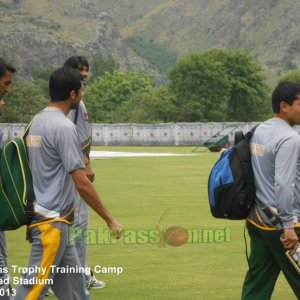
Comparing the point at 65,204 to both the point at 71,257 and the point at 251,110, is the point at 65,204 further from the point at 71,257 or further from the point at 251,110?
the point at 251,110

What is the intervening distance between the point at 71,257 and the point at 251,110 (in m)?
92.9

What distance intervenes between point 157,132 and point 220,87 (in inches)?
865

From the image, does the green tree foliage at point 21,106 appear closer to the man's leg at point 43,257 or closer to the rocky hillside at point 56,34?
the rocky hillside at point 56,34

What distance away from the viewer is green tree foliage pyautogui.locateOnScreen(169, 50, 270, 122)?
9288 cm

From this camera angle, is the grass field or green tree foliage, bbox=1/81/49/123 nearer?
the grass field

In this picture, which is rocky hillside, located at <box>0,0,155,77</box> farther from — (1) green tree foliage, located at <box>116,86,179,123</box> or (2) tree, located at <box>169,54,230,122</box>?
(2) tree, located at <box>169,54,230,122</box>

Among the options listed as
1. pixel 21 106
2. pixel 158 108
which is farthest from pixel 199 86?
pixel 21 106

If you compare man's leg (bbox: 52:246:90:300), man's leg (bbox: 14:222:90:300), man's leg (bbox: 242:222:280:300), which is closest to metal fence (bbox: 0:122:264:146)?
man's leg (bbox: 242:222:280:300)

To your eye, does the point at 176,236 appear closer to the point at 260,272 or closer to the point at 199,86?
the point at 260,272

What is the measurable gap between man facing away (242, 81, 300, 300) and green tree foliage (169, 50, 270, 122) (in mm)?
84629

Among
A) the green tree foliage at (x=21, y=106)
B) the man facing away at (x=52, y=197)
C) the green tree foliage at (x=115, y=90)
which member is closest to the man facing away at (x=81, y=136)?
the man facing away at (x=52, y=197)

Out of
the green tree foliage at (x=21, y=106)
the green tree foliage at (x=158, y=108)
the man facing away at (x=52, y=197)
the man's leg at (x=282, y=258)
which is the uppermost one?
the man facing away at (x=52, y=197)

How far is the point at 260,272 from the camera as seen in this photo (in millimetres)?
7074

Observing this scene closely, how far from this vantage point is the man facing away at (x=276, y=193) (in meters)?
6.64
